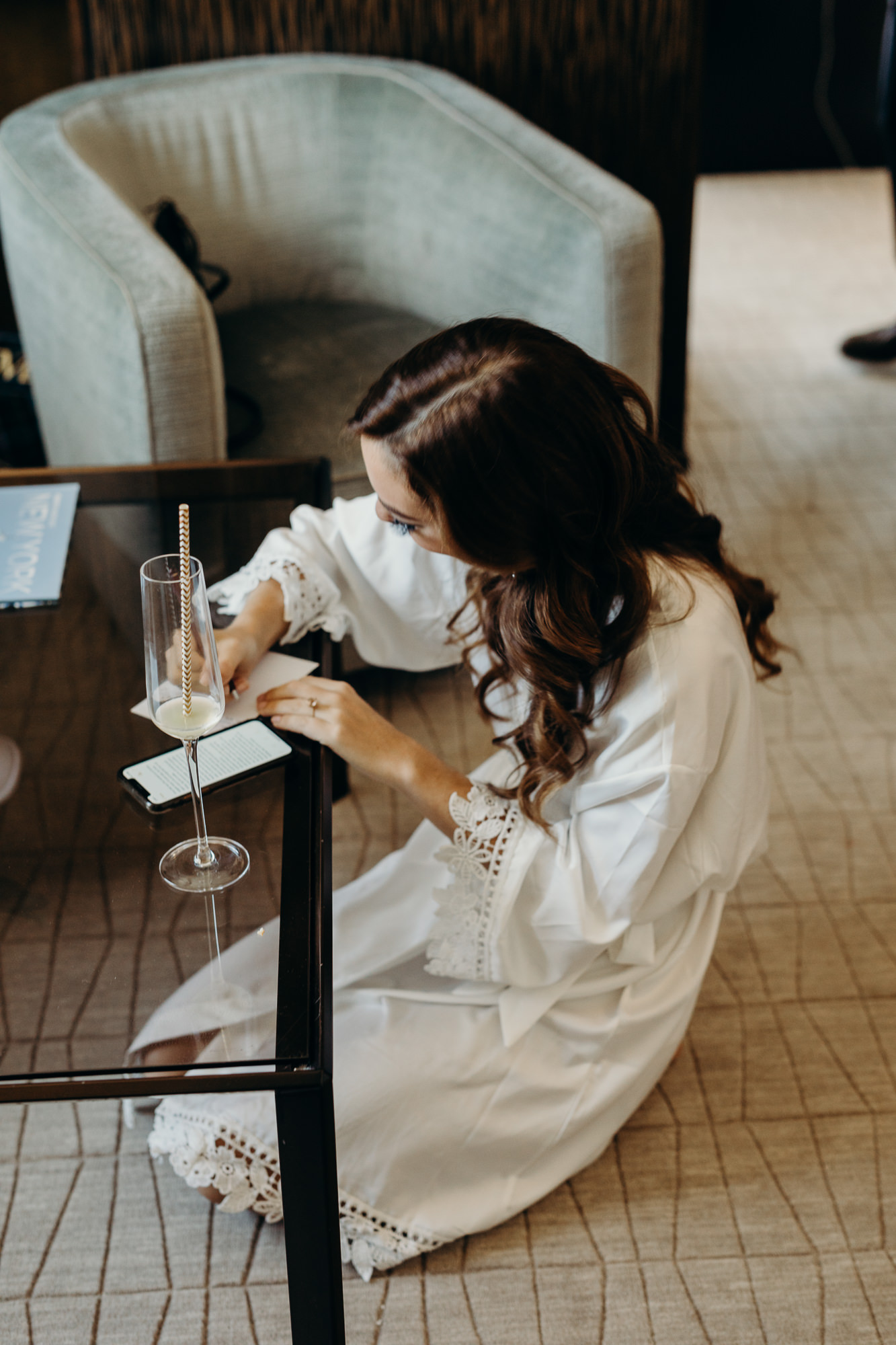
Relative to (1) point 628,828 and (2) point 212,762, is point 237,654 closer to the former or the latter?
(2) point 212,762

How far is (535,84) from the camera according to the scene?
7.85 feet

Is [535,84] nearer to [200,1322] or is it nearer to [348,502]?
[348,502]

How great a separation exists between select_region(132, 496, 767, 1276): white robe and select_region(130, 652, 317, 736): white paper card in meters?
0.05

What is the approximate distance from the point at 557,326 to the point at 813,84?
10.2ft

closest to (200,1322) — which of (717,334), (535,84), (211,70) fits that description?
(211,70)

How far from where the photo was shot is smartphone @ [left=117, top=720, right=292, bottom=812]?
963mm

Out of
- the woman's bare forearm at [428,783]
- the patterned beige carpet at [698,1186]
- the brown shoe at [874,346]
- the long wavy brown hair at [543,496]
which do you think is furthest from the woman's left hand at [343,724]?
the brown shoe at [874,346]

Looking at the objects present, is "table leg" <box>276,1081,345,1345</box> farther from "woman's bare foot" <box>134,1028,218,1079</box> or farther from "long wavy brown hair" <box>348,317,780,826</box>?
"long wavy brown hair" <box>348,317,780,826</box>

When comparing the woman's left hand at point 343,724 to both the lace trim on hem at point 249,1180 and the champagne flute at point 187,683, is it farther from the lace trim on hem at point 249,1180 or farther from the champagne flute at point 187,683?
the lace trim on hem at point 249,1180

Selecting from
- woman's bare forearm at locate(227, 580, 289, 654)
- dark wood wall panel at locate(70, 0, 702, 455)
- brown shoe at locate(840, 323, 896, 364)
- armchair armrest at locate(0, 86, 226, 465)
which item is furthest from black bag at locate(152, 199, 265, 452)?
brown shoe at locate(840, 323, 896, 364)

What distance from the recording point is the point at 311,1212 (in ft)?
2.66

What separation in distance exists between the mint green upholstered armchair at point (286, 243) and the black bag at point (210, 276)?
0.03m

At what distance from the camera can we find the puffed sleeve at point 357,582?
3.89 feet

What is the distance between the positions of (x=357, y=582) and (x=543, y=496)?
0.40 metres
